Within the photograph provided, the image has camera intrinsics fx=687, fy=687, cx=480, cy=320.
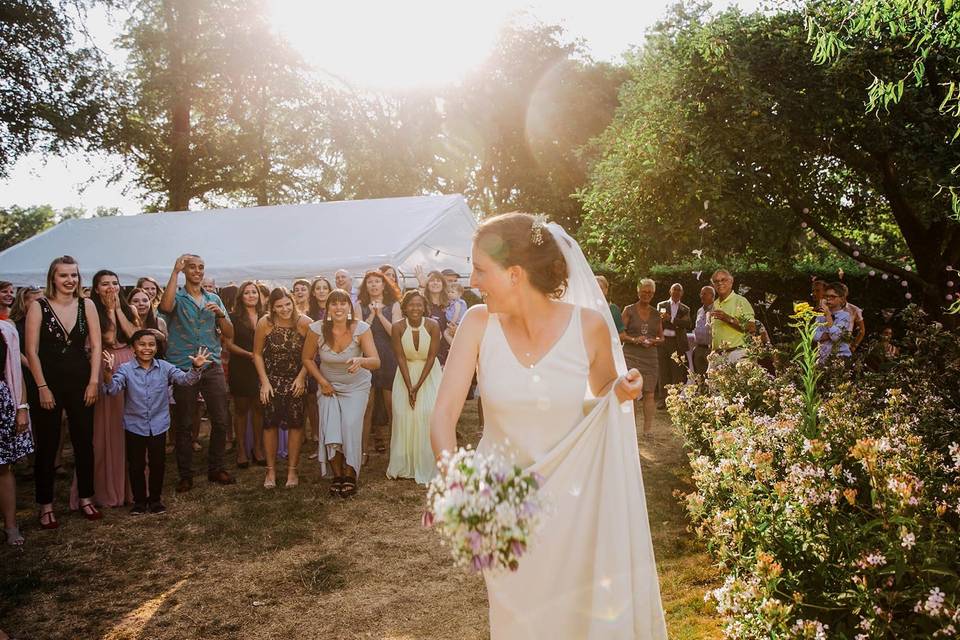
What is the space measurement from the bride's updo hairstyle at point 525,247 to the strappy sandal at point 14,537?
4818 mm

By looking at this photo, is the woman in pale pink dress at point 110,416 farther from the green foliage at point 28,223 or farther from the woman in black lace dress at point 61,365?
the green foliage at point 28,223

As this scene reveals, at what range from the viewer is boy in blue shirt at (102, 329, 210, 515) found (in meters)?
6.06

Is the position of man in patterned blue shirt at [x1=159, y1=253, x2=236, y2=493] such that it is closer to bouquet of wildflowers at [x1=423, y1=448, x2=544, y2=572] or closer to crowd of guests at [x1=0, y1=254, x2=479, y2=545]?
crowd of guests at [x1=0, y1=254, x2=479, y2=545]

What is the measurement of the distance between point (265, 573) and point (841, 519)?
375 centimetres

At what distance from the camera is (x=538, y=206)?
91.3ft

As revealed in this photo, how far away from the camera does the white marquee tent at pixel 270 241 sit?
11.4m

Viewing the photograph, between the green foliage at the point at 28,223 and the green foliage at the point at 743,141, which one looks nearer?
the green foliage at the point at 743,141

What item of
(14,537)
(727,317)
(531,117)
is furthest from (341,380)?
(531,117)

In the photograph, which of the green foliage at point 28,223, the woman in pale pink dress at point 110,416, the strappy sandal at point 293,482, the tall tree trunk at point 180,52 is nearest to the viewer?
the woman in pale pink dress at point 110,416

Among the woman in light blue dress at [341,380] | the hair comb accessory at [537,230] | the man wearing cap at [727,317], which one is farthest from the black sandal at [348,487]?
the hair comb accessory at [537,230]

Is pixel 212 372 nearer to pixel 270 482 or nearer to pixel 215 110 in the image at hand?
pixel 270 482

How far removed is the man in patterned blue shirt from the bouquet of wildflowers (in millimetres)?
5412

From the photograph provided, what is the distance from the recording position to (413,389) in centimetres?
738

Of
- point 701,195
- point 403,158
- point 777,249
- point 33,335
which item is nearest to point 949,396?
point 701,195
